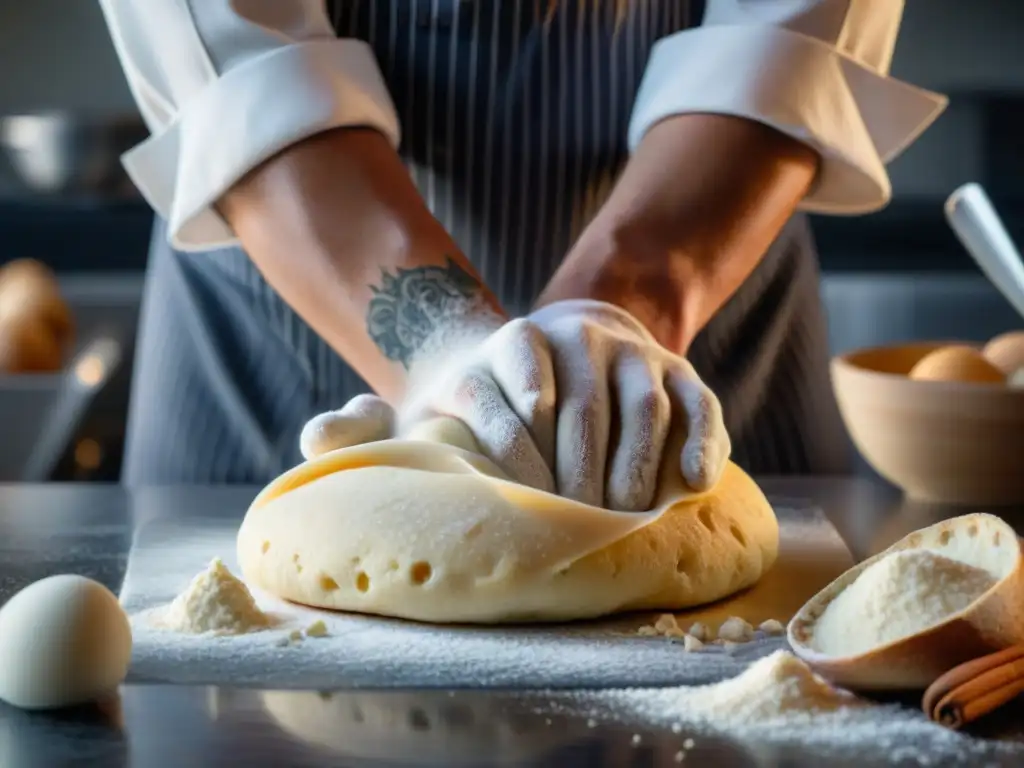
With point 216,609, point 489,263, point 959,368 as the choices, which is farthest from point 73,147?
point 216,609

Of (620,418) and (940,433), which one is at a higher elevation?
(620,418)

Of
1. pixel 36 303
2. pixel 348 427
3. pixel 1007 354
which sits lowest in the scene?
pixel 36 303

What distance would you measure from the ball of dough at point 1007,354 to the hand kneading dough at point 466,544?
614mm

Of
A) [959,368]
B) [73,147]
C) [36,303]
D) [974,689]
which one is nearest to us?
[974,689]

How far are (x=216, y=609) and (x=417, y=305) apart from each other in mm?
355

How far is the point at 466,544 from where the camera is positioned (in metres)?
0.99

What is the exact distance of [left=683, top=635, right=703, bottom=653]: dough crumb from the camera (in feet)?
3.14

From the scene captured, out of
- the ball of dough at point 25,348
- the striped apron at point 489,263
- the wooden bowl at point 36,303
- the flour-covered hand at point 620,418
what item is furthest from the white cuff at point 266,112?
the wooden bowl at point 36,303

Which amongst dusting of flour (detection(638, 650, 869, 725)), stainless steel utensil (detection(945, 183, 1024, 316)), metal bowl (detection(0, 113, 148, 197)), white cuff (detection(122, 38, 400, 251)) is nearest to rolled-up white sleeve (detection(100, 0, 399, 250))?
white cuff (detection(122, 38, 400, 251))

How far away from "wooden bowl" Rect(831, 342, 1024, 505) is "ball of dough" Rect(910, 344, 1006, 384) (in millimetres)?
43

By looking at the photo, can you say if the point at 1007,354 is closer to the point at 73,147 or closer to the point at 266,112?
the point at 266,112

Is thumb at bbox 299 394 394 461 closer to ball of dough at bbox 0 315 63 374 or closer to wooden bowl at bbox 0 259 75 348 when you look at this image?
ball of dough at bbox 0 315 63 374

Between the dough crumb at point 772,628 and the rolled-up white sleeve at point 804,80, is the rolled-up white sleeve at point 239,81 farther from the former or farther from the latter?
the dough crumb at point 772,628

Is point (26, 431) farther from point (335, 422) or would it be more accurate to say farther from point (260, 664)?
point (260, 664)
